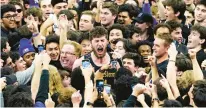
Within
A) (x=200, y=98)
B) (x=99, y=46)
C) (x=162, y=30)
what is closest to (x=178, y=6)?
(x=162, y=30)

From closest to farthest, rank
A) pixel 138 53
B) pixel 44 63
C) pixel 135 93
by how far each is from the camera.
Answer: pixel 135 93
pixel 44 63
pixel 138 53

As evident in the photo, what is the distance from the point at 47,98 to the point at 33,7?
527 centimetres

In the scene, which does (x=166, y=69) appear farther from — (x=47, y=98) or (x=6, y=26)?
(x=6, y=26)

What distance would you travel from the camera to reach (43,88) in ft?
38.6

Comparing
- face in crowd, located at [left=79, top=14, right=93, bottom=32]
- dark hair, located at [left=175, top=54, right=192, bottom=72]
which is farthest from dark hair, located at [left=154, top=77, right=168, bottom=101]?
face in crowd, located at [left=79, top=14, right=93, bottom=32]

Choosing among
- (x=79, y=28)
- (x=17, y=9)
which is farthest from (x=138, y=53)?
(x=17, y=9)

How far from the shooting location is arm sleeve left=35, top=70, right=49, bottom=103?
38.4 feet

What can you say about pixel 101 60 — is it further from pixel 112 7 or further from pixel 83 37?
pixel 112 7

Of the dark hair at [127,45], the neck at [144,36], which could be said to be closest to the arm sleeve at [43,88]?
the dark hair at [127,45]

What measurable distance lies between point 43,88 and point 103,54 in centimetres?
191

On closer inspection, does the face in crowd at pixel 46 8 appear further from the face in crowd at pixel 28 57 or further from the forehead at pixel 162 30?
the forehead at pixel 162 30

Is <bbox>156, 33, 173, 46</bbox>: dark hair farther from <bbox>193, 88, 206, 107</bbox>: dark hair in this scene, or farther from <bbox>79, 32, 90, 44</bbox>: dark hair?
<bbox>193, 88, 206, 107</bbox>: dark hair

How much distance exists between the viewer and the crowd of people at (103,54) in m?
11.3

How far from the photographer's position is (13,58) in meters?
13.8
